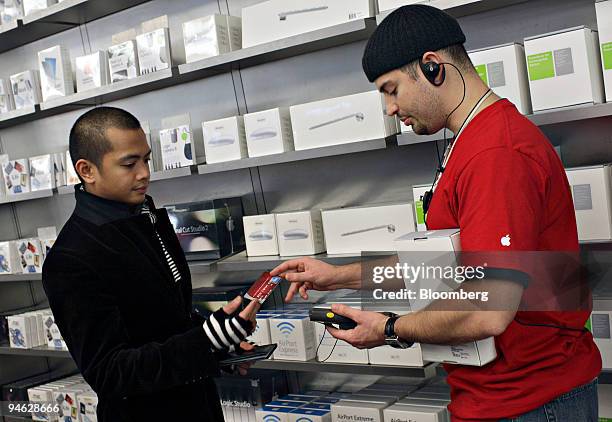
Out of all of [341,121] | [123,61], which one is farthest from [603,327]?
[123,61]

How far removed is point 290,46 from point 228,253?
3.25 feet

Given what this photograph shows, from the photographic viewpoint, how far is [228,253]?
3.22m

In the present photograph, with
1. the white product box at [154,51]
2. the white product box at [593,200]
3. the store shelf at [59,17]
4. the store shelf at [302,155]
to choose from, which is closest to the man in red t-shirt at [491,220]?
the white product box at [593,200]

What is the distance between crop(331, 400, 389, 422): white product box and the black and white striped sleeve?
0.94m

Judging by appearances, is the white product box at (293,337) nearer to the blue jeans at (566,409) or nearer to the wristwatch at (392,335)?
the wristwatch at (392,335)

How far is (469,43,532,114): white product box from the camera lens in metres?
2.31

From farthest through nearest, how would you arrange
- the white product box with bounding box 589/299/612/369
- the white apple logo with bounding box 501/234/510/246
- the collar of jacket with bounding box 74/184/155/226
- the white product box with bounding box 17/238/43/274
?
1. the white product box with bounding box 17/238/43/274
2. the white product box with bounding box 589/299/612/369
3. the collar of jacket with bounding box 74/184/155/226
4. the white apple logo with bounding box 501/234/510/246

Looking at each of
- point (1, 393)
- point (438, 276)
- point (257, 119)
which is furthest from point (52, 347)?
point (438, 276)

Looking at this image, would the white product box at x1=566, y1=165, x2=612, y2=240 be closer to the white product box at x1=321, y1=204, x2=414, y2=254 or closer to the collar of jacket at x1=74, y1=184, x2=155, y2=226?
the white product box at x1=321, y1=204, x2=414, y2=254

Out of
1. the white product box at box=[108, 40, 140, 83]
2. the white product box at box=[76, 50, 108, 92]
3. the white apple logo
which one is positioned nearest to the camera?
the white apple logo

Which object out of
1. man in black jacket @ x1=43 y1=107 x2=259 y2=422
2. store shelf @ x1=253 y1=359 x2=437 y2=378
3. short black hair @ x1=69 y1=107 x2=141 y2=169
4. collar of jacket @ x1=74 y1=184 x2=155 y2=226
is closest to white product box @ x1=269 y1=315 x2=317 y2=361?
store shelf @ x1=253 y1=359 x2=437 y2=378

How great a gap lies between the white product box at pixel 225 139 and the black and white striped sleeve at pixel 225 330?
1.25 meters

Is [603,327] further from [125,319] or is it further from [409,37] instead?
[125,319]

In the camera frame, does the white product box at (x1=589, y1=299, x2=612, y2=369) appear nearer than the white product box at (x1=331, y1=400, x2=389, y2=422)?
Yes
